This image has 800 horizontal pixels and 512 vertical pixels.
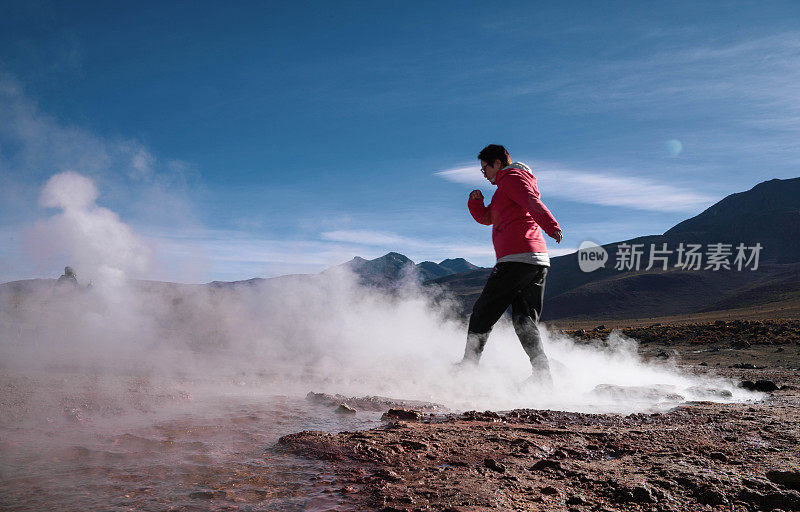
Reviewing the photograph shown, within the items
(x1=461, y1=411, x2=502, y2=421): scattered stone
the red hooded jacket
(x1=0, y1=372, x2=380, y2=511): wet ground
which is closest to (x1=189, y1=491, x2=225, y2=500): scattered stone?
(x1=0, y1=372, x2=380, y2=511): wet ground

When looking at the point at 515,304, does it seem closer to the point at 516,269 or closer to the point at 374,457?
the point at 516,269

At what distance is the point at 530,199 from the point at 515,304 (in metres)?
1.22

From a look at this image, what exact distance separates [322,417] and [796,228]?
663 ft

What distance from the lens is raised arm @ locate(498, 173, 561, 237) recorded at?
16.1 ft

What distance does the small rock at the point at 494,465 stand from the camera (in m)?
2.58

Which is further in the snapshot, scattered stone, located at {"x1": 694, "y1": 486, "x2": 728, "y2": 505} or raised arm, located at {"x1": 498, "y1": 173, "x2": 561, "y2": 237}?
raised arm, located at {"x1": 498, "y1": 173, "x2": 561, "y2": 237}

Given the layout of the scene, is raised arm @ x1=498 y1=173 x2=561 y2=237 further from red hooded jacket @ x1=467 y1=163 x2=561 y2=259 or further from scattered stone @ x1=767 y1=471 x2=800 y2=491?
scattered stone @ x1=767 y1=471 x2=800 y2=491

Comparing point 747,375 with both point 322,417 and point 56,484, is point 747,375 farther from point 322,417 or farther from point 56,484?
point 56,484

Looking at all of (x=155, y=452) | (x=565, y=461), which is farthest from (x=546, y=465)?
(x=155, y=452)

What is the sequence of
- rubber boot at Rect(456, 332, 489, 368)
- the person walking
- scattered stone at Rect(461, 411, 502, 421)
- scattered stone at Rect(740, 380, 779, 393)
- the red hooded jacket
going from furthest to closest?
1. scattered stone at Rect(740, 380, 779, 393)
2. rubber boot at Rect(456, 332, 489, 368)
3. the person walking
4. the red hooded jacket
5. scattered stone at Rect(461, 411, 502, 421)

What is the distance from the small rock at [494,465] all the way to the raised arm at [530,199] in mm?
2722

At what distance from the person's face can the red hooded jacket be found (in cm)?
19

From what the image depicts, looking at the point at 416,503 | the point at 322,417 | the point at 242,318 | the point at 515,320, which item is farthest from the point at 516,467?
the point at 242,318

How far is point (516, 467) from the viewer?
2650 mm
